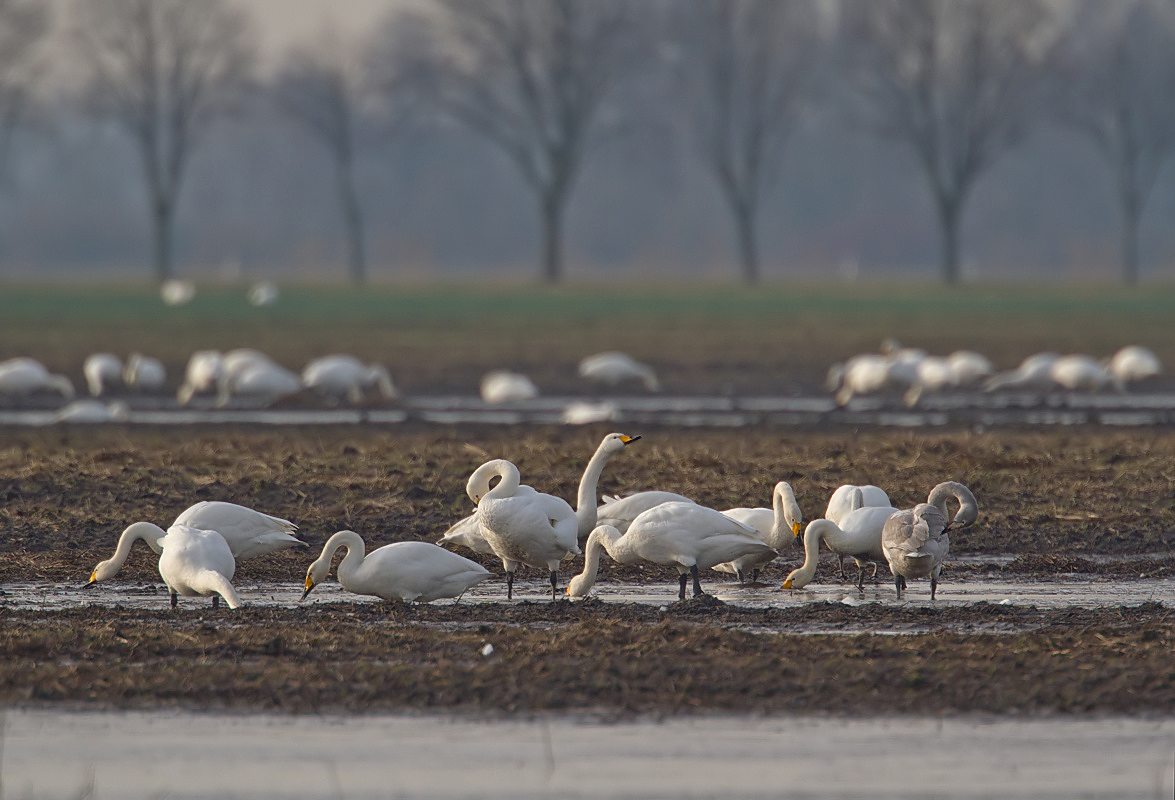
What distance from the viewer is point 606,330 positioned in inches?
1292

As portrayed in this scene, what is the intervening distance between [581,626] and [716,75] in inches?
2346

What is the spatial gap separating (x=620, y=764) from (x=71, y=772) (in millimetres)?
1858

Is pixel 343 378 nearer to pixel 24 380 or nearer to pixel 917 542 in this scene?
pixel 24 380

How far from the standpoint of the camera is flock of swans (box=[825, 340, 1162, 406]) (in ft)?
67.5

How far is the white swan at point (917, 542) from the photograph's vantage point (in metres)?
8.09

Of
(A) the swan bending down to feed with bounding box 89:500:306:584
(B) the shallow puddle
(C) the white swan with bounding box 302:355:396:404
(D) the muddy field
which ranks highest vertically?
(C) the white swan with bounding box 302:355:396:404

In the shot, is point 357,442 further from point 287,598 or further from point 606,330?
point 606,330

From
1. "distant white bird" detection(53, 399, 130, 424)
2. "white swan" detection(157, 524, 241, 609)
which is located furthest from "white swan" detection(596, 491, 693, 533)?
"distant white bird" detection(53, 399, 130, 424)

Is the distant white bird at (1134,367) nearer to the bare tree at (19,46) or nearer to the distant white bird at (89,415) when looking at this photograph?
the distant white bird at (89,415)

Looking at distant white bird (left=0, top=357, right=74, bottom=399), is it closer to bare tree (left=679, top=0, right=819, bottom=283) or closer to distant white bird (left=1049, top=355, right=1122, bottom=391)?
distant white bird (left=1049, top=355, right=1122, bottom=391)

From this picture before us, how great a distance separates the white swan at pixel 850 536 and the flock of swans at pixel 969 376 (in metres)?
11.2

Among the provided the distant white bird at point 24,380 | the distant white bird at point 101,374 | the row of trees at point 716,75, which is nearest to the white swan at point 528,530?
the distant white bird at point 24,380

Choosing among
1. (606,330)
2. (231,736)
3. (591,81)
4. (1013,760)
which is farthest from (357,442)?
(591,81)

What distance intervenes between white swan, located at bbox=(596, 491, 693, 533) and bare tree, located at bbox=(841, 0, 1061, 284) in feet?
171
